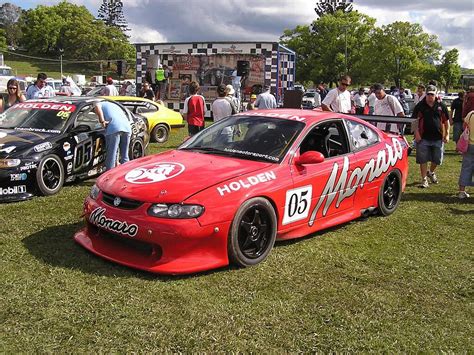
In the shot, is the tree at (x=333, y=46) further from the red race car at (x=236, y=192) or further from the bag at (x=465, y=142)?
the red race car at (x=236, y=192)

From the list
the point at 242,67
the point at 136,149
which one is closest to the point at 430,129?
the point at 136,149

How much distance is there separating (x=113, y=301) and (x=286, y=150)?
214 centimetres

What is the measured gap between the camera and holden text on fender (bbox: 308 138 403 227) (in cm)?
500

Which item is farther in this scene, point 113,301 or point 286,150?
point 286,150

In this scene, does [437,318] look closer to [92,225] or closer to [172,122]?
[92,225]

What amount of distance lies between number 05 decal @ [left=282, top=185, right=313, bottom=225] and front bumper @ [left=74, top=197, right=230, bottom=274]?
0.78 metres

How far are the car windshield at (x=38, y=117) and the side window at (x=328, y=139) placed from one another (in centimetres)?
374

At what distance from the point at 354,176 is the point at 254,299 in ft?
7.36

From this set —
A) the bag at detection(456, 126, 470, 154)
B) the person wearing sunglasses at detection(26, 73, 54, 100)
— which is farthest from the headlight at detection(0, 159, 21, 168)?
the bag at detection(456, 126, 470, 154)

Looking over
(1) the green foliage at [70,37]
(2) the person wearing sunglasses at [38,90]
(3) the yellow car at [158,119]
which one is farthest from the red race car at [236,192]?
(1) the green foliage at [70,37]

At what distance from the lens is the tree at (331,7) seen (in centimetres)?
7588

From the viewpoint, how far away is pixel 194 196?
12.8ft

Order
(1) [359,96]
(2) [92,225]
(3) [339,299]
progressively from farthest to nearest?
(1) [359,96] → (2) [92,225] → (3) [339,299]

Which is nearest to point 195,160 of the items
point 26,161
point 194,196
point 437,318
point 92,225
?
point 194,196
